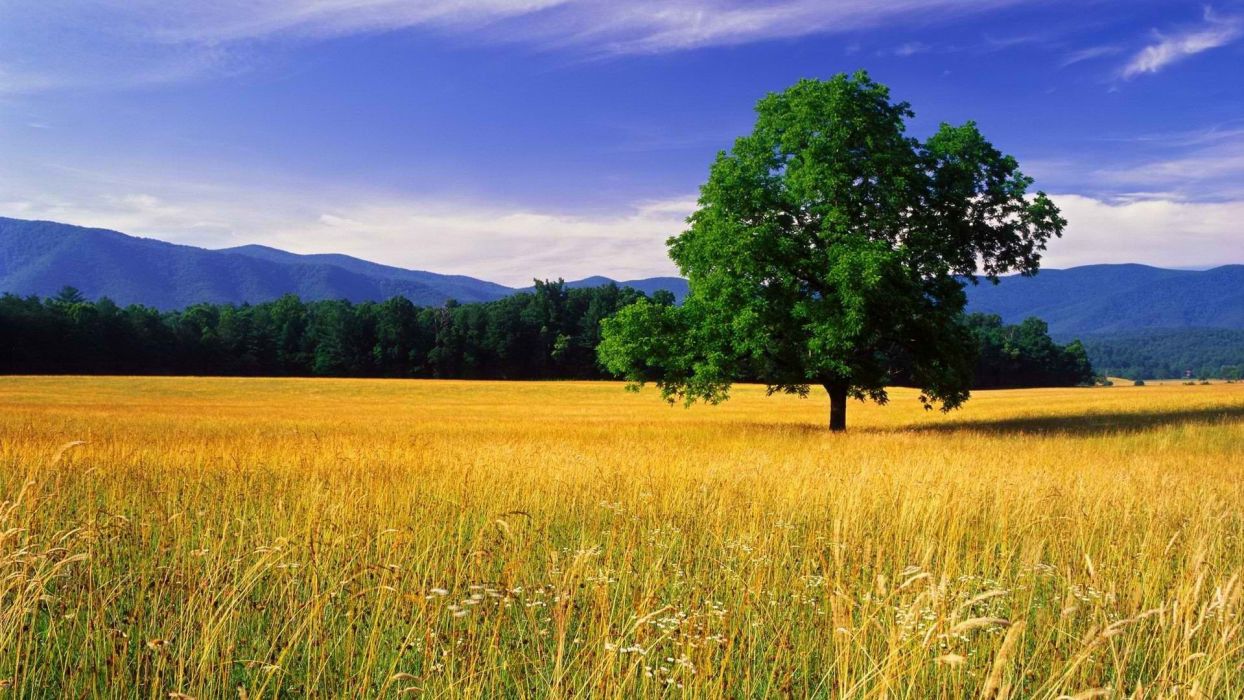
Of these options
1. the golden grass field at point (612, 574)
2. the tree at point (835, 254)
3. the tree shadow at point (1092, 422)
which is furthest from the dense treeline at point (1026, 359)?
the golden grass field at point (612, 574)

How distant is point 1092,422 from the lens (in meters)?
30.3

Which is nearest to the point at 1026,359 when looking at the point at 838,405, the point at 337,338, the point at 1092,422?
the point at 1092,422

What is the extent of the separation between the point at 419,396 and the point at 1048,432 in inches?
1773

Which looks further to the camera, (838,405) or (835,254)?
(838,405)

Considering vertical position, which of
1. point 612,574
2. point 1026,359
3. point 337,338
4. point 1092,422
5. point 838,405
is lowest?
point 1092,422

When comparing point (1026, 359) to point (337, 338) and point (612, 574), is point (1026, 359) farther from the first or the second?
point (612, 574)

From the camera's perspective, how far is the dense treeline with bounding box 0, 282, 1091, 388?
3457 inches

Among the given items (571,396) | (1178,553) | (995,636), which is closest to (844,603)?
(995,636)

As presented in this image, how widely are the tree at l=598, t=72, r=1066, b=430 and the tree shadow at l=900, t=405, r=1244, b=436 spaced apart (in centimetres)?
253

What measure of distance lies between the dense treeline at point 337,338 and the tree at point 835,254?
2429 inches

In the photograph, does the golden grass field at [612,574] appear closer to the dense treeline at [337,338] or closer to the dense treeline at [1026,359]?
the dense treeline at [337,338]

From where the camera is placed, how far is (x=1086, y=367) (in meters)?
134

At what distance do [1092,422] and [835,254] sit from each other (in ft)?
51.5

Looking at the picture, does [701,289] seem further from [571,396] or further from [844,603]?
[571,396]
